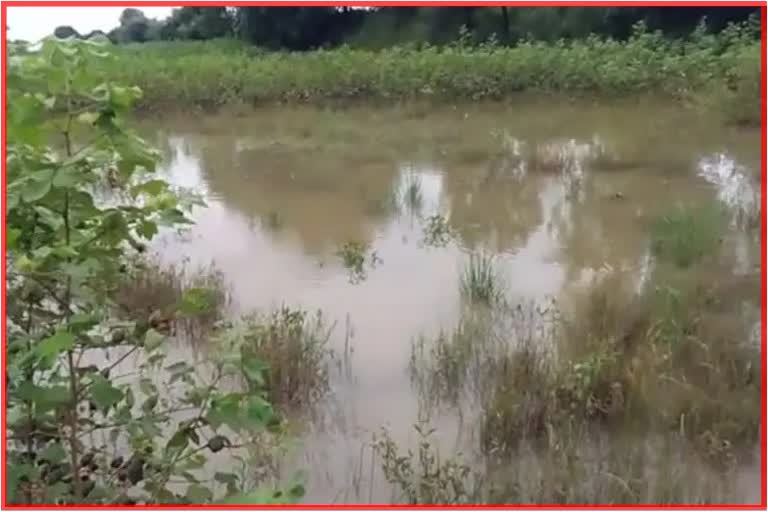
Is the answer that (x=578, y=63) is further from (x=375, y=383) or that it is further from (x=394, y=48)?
(x=375, y=383)

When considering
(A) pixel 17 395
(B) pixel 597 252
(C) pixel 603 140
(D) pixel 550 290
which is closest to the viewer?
(A) pixel 17 395

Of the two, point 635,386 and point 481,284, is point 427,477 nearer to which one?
point 635,386

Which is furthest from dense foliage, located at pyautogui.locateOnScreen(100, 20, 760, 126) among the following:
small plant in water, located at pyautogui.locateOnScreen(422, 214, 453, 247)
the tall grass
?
small plant in water, located at pyautogui.locateOnScreen(422, 214, 453, 247)

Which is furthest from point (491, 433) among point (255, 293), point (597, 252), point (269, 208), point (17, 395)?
point (269, 208)

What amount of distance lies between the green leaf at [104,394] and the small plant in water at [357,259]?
3.33 meters

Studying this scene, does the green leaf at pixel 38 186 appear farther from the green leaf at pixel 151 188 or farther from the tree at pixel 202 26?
the tree at pixel 202 26

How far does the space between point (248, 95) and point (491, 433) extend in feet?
30.9

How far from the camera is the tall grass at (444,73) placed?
1147 centimetres

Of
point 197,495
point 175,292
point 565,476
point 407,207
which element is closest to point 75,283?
point 197,495

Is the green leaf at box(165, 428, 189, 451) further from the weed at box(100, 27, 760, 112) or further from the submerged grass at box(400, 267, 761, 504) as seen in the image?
the weed at box(100, 27, 760, 112)

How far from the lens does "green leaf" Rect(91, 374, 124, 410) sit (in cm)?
159

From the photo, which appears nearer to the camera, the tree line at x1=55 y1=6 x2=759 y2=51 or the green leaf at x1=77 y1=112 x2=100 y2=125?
the green leaf at x1=77 y1=112 x2=100 y2=125

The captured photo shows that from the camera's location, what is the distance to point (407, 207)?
657 cm

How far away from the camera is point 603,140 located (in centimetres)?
900
